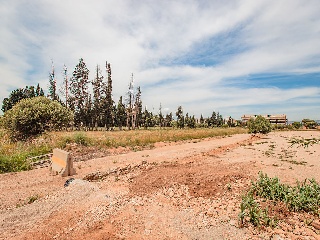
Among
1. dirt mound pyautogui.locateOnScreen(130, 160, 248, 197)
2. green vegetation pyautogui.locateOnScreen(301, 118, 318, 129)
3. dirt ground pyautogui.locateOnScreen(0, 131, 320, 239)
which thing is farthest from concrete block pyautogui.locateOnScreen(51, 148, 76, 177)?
green vegetation pyautogui.locateOnScreen(301, 118, 318, 129)

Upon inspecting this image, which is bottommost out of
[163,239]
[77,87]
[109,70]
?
[163,239]

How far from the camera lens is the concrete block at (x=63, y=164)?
27.6ft

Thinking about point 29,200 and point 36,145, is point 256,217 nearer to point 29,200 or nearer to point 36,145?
point 29,200

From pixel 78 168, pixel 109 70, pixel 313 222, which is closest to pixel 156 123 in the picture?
pixel 109 70

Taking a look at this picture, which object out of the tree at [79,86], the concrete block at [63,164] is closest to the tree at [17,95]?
the tree at [79,86]

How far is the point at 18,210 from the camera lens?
552 cm

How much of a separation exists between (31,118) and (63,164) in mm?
10317

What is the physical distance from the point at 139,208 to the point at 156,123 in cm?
8268

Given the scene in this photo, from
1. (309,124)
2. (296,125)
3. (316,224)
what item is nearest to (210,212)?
(316,224)

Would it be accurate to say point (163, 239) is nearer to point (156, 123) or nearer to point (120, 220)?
point (120, 220)

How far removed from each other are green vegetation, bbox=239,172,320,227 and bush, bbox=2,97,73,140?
54.7ft

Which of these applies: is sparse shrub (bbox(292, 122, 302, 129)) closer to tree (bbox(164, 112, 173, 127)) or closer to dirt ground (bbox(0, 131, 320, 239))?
tree (bbox(164, 112, 173, 127))

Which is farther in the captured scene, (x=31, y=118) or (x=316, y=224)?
(x=31, y=118)

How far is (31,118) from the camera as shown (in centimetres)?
1653
